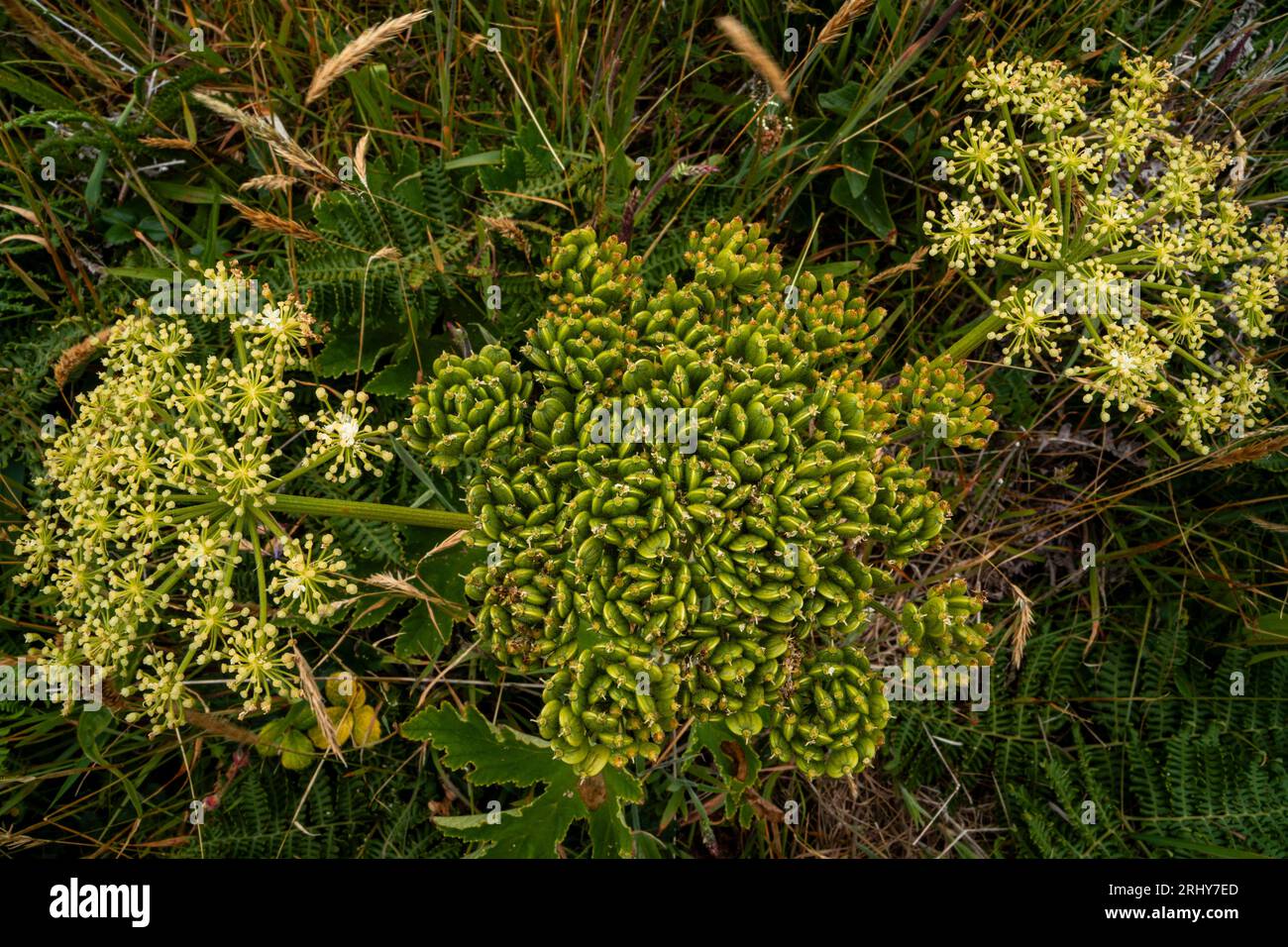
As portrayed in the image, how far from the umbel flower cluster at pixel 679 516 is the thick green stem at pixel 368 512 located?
0.33m

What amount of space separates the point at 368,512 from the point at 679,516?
1.64 metres

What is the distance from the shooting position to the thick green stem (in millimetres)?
3998

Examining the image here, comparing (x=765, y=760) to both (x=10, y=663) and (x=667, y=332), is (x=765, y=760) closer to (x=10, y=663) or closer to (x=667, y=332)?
(x=667, y=332)

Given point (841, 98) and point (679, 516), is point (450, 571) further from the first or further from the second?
point (841, 98)

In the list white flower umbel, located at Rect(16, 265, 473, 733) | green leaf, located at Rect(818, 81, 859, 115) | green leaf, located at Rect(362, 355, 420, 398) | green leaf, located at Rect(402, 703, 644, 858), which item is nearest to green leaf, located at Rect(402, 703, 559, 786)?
green leaf, located at Rect(402, 703, 644, 858)

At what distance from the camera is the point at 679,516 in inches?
145

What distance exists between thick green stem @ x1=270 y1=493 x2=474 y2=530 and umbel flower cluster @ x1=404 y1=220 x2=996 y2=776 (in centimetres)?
33

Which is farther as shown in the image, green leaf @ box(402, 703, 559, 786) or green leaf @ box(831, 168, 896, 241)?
green leaf @ box(831, 168, 896, 241)

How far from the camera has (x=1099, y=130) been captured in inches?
197

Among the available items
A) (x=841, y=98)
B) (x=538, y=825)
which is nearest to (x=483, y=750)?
(x=538, y=825)

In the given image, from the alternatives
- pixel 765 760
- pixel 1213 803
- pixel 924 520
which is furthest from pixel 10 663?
pixel 1213 803

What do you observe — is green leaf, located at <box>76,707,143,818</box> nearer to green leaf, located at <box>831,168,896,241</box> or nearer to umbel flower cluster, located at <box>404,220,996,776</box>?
umbel flower cluster, located at <box>404,220,996,776</box>

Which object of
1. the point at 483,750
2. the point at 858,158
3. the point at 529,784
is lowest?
the point at 529,784

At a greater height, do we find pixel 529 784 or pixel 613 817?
pixel 529 784
